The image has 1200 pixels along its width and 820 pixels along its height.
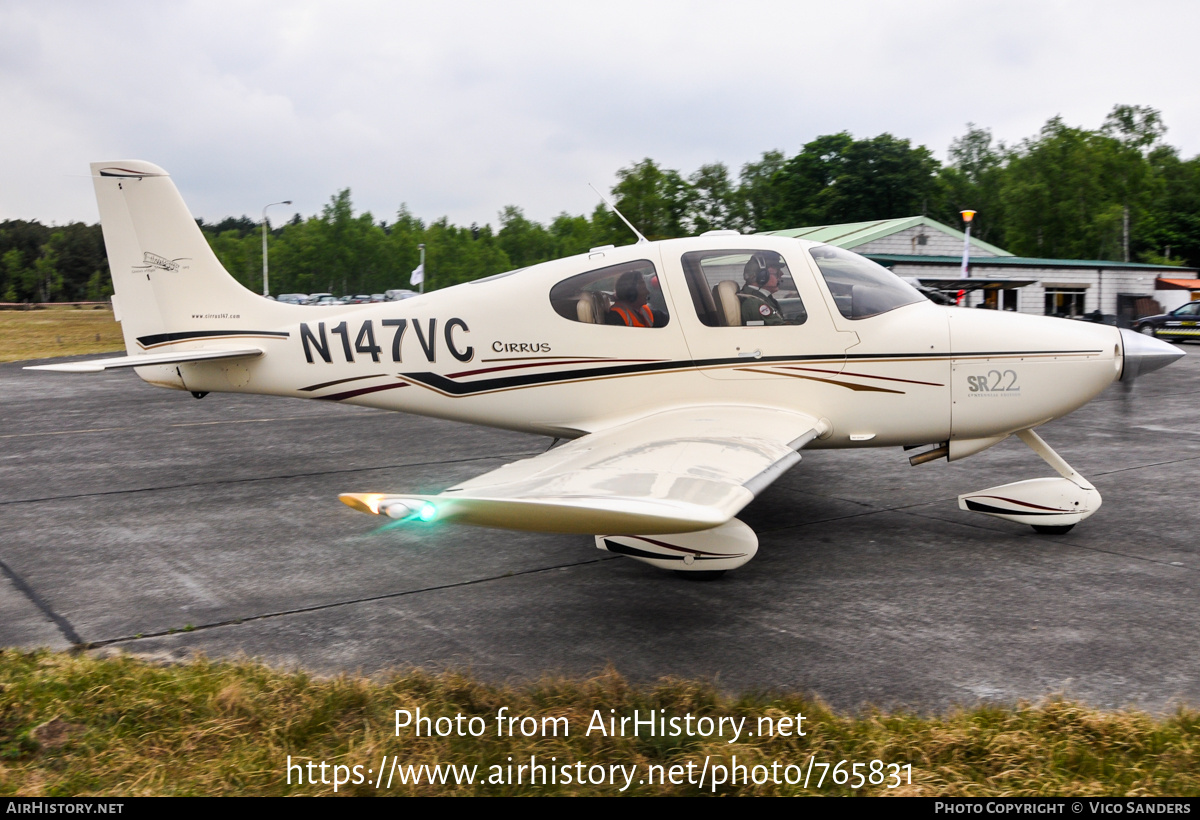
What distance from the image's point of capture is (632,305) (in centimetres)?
636

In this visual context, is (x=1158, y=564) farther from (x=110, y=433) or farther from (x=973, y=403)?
(x=110, y=433)

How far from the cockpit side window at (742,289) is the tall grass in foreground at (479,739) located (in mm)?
3178

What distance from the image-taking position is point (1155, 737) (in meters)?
3.20

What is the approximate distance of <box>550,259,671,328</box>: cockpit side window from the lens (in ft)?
20.8

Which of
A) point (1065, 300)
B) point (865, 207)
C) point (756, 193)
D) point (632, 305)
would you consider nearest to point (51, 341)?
point (632, 305)

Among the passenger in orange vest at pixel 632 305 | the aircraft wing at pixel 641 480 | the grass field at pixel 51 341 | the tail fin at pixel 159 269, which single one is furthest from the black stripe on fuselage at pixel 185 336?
the grass field at pixel 51 341

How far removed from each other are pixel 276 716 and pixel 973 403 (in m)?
5.16

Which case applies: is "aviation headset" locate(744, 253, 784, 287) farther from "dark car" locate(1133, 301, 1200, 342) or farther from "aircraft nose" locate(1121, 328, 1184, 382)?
"dark car" locate(1133, 301, 1200, 342)

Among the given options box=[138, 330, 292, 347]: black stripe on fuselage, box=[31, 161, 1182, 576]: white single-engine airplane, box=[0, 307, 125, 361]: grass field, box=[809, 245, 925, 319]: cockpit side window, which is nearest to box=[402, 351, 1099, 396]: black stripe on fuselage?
box=[31, 161, 1182, 576]: white single-engine airplane

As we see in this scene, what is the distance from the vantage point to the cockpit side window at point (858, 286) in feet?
20.4

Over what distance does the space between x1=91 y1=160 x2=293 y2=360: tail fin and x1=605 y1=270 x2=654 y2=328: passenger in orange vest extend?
10.9ft

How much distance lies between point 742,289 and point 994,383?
6.58ft

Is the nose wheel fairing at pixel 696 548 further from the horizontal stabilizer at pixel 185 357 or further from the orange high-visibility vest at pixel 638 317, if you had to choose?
the horizontal stabilizer at pixel 185 357

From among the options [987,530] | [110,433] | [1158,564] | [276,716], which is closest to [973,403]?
[987,530]
